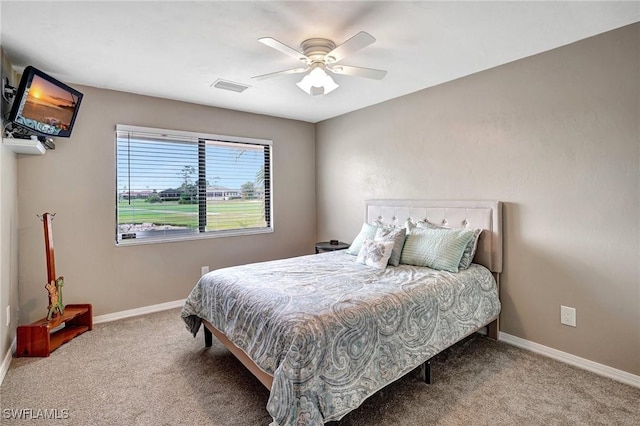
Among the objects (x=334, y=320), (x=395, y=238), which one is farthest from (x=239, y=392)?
(x=395, y=238)

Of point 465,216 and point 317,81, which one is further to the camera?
point 465,216

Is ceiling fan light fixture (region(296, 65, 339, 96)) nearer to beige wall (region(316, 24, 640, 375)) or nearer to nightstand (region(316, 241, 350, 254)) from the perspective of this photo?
beige wall (region(316, 24, 640, 375))

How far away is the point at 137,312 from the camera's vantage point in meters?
3.58

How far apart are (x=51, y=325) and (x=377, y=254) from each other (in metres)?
2.85

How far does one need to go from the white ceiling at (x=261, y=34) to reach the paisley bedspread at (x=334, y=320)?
1.77 meters

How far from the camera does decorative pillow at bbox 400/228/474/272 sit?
2.71 m

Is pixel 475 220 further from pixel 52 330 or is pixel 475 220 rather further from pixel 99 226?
pixel 52 330

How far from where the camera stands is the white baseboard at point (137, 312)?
3373 mm

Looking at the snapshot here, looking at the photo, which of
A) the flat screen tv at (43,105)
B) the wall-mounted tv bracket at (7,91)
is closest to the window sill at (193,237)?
the flat screen tv at (43,105)

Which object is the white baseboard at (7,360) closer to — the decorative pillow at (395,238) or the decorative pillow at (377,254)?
the decorative pillow at (377,254)

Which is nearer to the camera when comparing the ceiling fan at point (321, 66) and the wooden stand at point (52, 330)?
the ceiling fan at point (321, 66)

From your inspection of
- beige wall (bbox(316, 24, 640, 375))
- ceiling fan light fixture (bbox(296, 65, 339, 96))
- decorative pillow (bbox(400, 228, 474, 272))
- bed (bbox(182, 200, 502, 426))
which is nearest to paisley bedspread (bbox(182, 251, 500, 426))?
bed (bbox(182, 200, 502, 426))

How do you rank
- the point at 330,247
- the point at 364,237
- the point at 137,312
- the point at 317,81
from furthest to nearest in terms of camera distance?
the point at 330,247, the point at 137,312, the point at 364,237, the point at 317,81

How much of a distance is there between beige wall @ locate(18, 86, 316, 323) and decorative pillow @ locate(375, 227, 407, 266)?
6.83 ft
